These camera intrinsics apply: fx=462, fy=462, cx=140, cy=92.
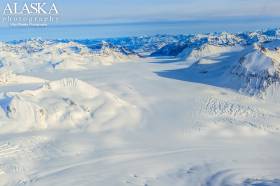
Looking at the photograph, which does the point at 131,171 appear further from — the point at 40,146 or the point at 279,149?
the point at 279,149

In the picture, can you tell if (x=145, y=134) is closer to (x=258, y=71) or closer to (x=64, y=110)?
(x=64, y=110)

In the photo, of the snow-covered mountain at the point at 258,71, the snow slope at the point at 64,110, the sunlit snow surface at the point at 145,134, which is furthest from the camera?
→ the snow-covered mountain at the point at 258,71

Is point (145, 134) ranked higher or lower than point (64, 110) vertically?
lower

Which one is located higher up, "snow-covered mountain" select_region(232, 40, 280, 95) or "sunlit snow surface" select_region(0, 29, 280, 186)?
"snow-covered mountain" select_region(232, 40, 280, 95)

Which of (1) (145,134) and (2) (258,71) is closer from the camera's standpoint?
(1) (145,134)

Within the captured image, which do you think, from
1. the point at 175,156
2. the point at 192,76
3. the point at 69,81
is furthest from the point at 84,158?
the point at 192,76

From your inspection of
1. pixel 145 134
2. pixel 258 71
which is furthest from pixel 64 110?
pixel 258 71

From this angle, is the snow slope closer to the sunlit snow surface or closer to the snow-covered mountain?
the sunlit snow surface

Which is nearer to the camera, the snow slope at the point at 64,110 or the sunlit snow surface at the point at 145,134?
the sunlit snow surface at the point at 145,134

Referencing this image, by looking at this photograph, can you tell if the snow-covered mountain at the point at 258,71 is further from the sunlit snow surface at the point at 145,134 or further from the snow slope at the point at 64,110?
the snow slope at the point at 64,110

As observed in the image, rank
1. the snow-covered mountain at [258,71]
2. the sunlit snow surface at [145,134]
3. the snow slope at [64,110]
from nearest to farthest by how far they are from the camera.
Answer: the sunlit snow surface at [145,134], the snow slope at [64,110], the snow-covered mountain at [258,71]

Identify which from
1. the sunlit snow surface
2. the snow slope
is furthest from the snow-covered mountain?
the snow slope

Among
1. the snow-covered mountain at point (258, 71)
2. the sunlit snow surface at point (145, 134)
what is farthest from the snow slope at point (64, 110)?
the snow-covered mountain at point (258, 71)
